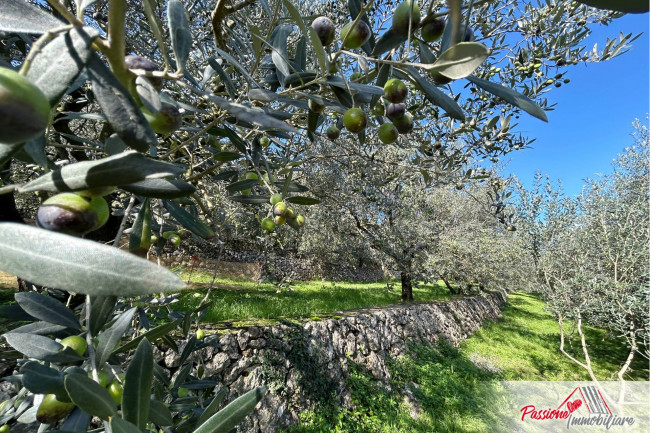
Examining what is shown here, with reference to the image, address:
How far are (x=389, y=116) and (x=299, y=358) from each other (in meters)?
4.50

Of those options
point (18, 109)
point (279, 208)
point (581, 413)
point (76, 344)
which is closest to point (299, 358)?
point (279, 208)

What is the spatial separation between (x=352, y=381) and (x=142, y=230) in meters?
5.16

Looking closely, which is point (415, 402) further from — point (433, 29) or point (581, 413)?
point (433, 29)

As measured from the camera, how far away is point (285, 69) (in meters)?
0.90

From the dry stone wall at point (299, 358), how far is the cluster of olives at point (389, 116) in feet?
7.89

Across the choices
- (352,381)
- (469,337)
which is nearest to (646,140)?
(469,337)

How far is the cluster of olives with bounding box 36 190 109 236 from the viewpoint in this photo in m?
0.41

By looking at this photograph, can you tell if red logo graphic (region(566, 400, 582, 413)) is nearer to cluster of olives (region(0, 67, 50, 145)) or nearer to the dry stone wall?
the dry stone wall

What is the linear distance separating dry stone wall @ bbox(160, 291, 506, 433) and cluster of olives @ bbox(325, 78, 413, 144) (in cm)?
241

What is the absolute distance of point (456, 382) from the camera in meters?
5.98

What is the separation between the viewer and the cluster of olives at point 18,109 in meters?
0.30

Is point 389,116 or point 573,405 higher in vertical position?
point 389,116

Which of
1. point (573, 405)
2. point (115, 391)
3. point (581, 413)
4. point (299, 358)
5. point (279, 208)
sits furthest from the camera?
point (573, 405)

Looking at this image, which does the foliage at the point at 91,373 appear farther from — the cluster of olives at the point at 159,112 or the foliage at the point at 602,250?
the foliage at the point at 602,250
